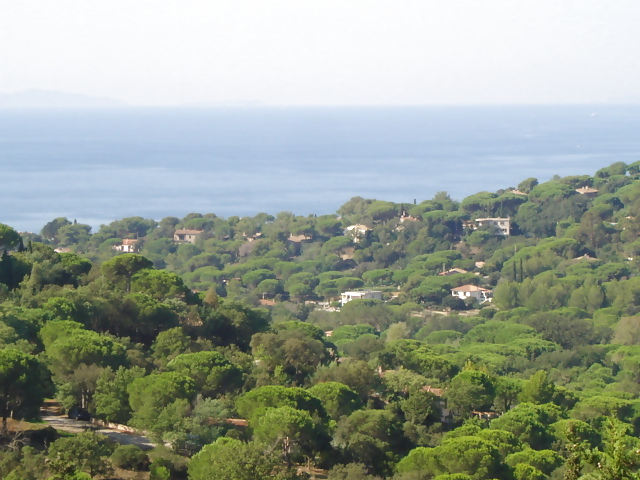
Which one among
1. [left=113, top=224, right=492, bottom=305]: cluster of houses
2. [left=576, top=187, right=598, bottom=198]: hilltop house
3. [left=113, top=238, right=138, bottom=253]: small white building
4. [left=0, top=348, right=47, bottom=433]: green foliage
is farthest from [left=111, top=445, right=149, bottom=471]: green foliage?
[left=576, top=187, right=598, bottom=198]: hilltop house

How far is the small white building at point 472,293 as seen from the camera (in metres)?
41.2

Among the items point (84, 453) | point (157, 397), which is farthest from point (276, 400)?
point (84, 453)

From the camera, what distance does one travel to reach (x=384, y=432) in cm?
1794

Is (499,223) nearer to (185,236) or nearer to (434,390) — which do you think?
(185,236)

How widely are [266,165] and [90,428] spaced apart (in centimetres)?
8663

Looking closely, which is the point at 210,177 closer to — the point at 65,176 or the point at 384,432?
the point at 65,176

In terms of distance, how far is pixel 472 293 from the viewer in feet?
136

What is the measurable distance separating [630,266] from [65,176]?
58517mm

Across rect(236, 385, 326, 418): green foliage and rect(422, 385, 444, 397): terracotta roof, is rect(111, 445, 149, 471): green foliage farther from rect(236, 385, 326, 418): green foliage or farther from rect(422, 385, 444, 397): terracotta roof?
rect(422, 385, 444, 397): terracotta roof

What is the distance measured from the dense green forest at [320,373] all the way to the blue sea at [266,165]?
31214 mm

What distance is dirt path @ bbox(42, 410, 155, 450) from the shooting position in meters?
16.5

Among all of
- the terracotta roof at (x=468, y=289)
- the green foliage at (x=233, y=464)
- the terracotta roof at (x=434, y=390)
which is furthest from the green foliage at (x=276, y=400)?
the terracotta roof at (x=468, y=289)

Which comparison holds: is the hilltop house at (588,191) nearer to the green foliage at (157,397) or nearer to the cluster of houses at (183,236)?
the cluster of houses at (183,236)

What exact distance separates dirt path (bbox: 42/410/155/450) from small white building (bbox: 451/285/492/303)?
25.2 metres
